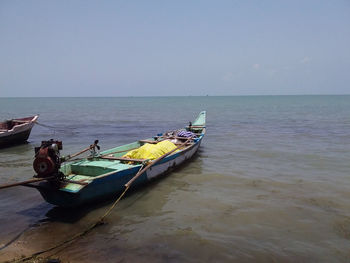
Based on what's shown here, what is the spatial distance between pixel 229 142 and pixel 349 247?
534 inches

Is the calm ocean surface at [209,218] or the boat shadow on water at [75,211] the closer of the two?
the calm ocean surface at [209,218]

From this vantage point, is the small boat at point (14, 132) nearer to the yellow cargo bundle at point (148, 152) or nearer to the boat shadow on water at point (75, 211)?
the yellow cargo bundle at point (148, 152)

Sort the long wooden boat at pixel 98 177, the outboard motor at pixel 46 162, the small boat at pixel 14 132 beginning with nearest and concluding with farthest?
the outboard motor at pixel 46 162 < the long wooden boat at pixel 98 177 < the small boat at pixel 14 132

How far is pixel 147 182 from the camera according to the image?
9844 mm

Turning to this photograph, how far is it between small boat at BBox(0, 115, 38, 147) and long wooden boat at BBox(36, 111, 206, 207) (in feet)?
32.5

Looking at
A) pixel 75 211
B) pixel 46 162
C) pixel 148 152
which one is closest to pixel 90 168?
pixel 75 211

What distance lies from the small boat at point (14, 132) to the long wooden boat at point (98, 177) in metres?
9.90

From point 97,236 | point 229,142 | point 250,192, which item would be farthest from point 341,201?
point 229,142

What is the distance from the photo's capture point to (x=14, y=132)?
17969mm

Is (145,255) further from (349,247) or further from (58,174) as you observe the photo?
(349,247)

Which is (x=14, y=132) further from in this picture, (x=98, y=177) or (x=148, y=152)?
(x=98, y=177)

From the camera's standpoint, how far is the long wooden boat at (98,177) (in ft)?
→ 23.9

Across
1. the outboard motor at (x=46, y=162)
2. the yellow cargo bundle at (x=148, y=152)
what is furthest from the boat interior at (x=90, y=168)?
the outboard motor at (x=46, y=162)

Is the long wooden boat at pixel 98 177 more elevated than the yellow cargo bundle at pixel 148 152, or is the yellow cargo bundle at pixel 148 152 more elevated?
the yellow cargo bundle at pixel 148 152
